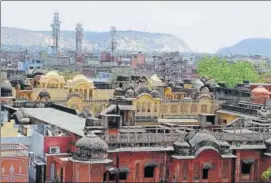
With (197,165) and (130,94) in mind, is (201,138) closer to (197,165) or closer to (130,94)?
(197,165)

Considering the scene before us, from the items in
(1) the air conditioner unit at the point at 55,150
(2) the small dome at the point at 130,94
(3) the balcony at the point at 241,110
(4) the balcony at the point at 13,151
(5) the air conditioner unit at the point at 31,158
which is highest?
(2) the small dome at the point at 130,94

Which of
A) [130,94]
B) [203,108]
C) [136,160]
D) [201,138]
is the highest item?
[130,94]

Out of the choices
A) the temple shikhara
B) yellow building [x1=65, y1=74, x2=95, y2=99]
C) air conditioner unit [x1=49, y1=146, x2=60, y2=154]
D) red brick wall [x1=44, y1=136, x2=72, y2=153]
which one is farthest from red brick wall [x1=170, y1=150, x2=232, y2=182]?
yellow building [x1=65, y1=74, x2=95, y2=99]

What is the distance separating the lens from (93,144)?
706 inches

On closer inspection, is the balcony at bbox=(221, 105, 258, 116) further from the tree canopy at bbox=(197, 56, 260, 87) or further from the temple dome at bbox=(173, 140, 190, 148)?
the tree canopy at bbox=(197, 56, 260, 87)

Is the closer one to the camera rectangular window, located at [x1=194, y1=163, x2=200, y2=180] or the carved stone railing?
the carved stone railing

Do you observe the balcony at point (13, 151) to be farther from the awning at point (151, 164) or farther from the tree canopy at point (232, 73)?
the tree canopy at point (232, 73)

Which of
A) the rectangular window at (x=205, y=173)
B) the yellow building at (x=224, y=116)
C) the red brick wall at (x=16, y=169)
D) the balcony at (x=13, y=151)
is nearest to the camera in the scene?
the red brick wall at (x=16, y=169)

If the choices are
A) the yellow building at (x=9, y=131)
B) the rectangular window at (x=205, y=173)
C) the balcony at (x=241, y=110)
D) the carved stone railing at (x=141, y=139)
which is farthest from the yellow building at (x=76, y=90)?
the rectangular window at (x=205, y=173)

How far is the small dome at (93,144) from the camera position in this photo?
1788 cm

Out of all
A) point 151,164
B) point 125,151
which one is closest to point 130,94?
point 151,164

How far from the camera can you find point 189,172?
19531mm

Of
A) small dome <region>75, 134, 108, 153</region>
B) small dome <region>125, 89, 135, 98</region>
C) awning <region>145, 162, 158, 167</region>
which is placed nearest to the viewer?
small dome <region>75, 134, 108, 153</region>

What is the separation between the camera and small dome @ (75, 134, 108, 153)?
17.9m
